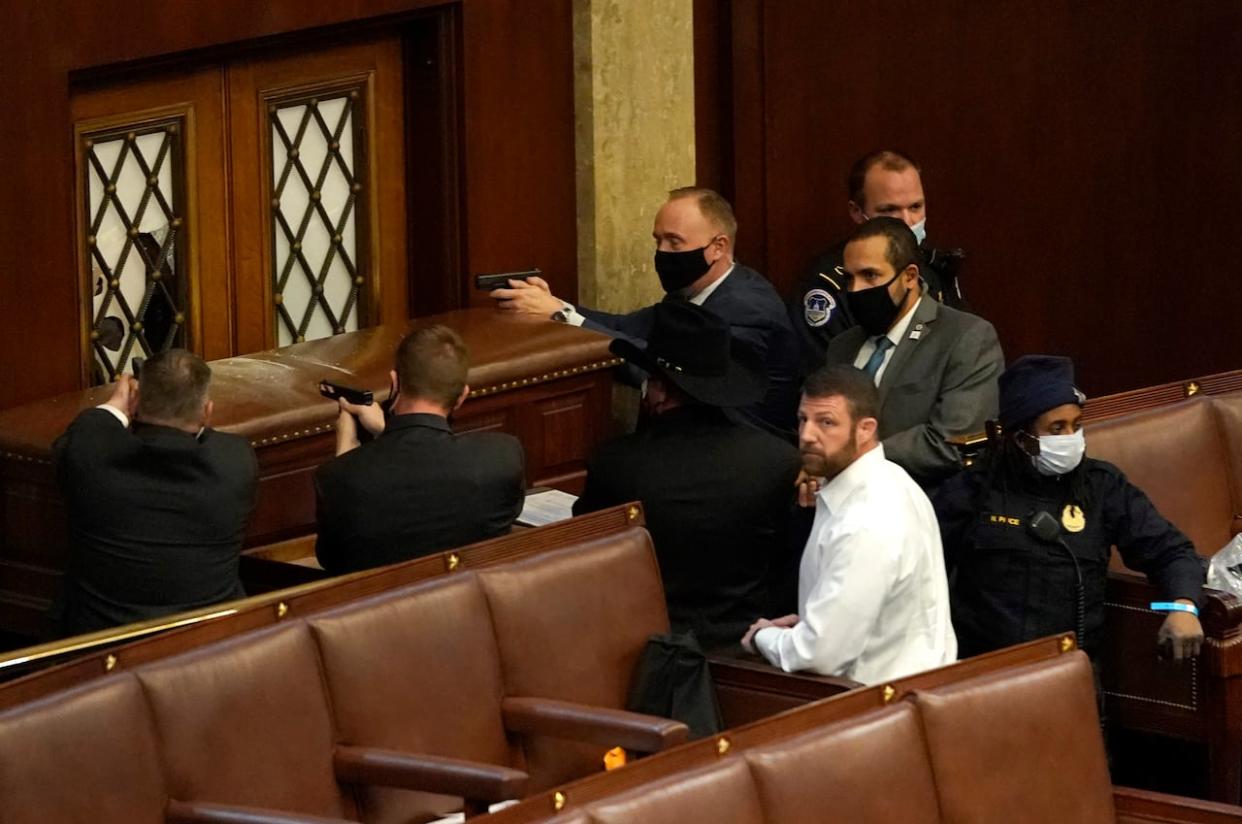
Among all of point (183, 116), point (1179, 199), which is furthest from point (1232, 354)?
point (183, 116)

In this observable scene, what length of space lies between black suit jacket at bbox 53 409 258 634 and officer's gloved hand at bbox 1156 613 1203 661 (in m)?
2.05

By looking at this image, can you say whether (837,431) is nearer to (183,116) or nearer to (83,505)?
→ (83,505)

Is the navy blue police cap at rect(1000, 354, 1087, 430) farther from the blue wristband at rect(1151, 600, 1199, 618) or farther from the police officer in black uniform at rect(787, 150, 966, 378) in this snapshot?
the police officer in black uniform at rect(787, 150, 966, 378)

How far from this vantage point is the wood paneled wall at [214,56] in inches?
228

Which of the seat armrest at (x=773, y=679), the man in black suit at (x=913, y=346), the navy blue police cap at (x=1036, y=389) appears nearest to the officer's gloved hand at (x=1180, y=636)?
the navy blue police cap at (x=1036, y=389)

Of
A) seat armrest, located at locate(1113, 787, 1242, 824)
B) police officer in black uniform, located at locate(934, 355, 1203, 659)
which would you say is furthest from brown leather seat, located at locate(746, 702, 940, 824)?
police officer in black uniform, located at locate(934, 355, 1203, 659)

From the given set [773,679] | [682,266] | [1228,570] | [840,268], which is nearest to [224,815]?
[773,679]

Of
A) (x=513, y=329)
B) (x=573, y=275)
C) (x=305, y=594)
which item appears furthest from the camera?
(x=573, y=275)

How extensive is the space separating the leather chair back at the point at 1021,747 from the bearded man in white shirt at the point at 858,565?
1.84 ft

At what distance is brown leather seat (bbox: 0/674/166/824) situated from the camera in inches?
148

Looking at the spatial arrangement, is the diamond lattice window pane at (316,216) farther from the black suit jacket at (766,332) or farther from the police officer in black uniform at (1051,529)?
the police officer in black uniform at (1051,529)

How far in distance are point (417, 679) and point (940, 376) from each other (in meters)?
2.00

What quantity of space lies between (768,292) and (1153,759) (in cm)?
174

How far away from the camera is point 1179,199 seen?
874 cm
